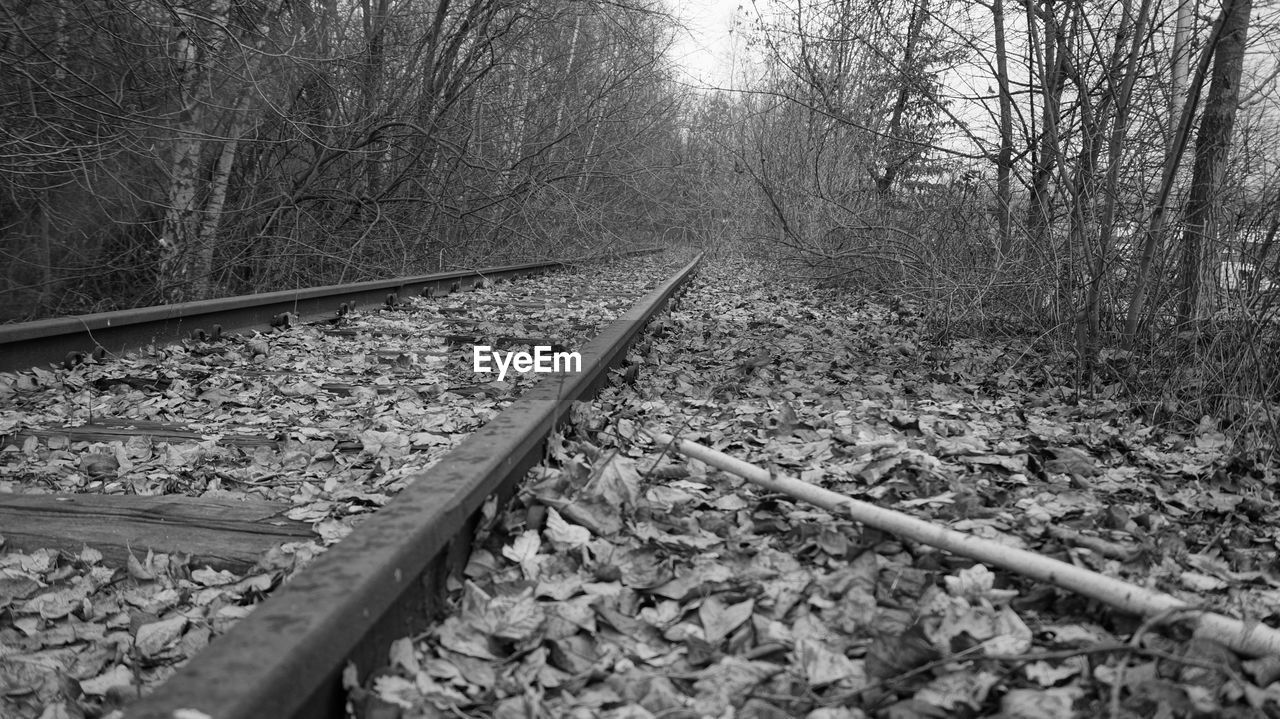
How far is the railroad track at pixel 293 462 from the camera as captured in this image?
158 centimetres

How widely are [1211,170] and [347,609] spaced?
554cm

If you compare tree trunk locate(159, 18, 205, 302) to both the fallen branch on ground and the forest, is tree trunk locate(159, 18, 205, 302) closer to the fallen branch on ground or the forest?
the forest

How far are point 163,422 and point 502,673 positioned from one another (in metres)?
2.84

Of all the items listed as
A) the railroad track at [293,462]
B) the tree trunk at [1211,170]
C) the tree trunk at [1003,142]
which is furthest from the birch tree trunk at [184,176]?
the tree trunk at [1211,170]

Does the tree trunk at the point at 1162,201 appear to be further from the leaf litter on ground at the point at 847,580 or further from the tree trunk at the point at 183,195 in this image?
the tree trunk at the point at 183,195

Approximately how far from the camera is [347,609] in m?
1.64

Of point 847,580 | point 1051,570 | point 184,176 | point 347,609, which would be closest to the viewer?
point 347,609

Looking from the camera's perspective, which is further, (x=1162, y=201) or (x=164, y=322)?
(x=164, y=322)

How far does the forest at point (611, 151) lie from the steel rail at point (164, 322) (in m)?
1.85

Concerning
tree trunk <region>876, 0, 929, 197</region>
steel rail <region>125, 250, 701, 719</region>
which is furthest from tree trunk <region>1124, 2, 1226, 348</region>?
steel rail <region>125, 250, 701, 719</region>

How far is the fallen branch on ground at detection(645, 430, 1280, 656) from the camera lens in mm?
1826

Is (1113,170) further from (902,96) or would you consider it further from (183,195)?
(183,195)

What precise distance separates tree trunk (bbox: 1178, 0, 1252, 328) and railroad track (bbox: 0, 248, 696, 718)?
330 centimetres

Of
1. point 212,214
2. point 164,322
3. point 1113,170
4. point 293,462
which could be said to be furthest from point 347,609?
point 212,214
